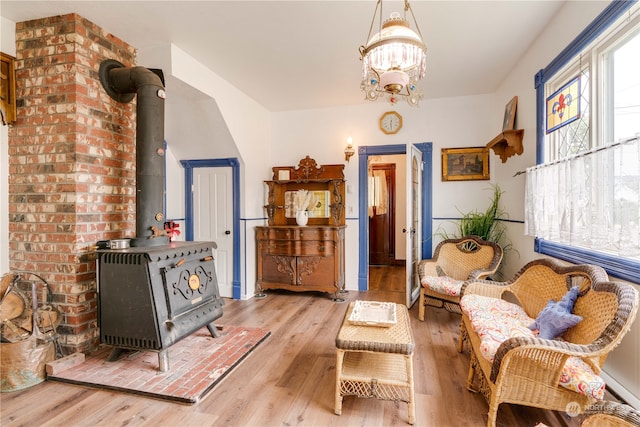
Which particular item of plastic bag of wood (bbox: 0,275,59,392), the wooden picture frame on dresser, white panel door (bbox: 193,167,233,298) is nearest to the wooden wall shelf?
the wooden picture frame on dresser

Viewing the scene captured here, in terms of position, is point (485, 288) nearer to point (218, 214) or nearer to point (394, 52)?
point (394, 52)

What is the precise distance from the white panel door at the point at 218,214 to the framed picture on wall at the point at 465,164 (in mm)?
2977

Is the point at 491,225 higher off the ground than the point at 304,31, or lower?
lower

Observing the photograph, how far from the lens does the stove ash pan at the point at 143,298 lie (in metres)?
2.18

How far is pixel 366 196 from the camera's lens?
14.9ft

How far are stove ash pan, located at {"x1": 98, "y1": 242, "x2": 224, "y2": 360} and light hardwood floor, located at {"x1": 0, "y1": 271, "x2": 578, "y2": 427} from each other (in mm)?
367

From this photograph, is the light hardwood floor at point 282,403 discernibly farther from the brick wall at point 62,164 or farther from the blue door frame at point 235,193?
the blue door frame at point 235,193

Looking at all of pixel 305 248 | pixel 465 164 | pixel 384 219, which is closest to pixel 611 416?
pixel 305 248

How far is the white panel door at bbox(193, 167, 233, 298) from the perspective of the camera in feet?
14.4

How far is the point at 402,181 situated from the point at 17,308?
229 inches

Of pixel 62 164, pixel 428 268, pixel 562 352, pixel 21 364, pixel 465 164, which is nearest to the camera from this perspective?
pixel 562 352

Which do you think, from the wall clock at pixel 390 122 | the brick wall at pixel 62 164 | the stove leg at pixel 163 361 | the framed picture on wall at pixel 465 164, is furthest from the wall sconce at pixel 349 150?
the stove leg at pixel 163 361

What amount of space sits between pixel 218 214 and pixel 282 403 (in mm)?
3011

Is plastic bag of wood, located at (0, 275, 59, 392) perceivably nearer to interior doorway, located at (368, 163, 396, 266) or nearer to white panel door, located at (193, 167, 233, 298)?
white panel door, located at (193, 167, 233, 298)
